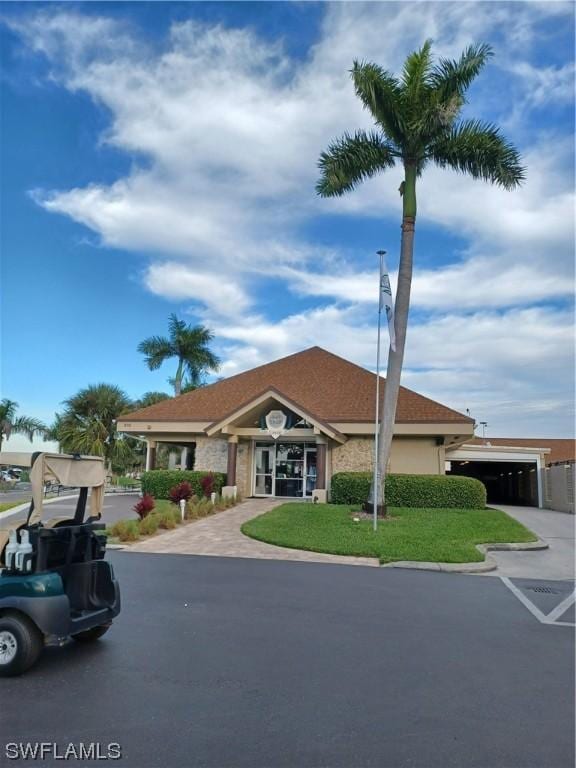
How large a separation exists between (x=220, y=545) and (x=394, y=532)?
14.9ft

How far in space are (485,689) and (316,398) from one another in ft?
70.0

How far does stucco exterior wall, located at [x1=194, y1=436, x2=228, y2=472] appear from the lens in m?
26.3

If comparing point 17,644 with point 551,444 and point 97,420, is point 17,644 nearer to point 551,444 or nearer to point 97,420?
point 97,420

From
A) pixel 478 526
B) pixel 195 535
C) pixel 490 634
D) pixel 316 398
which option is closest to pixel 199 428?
pixel 316 398

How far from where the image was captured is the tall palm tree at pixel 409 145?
17.7m

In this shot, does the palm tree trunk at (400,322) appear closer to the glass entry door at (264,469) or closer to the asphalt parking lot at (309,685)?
A: the glass entry door at (264,469)

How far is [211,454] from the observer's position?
2647cm

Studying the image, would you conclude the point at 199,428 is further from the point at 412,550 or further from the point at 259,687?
the point at 259,687

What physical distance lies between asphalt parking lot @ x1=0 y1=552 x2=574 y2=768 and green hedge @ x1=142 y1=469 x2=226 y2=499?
15.0 meters

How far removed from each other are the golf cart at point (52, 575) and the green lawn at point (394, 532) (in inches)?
288

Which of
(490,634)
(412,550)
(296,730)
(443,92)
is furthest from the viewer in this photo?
(443,92)

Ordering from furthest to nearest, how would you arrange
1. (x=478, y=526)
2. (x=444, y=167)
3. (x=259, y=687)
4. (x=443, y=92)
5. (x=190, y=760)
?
(x=444, y=167), (x=443, y=92), (x=478, y=526), (x=259, y=687), (x=190, y=760)

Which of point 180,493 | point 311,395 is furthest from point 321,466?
point 180,493

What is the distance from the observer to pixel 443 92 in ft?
58.4
